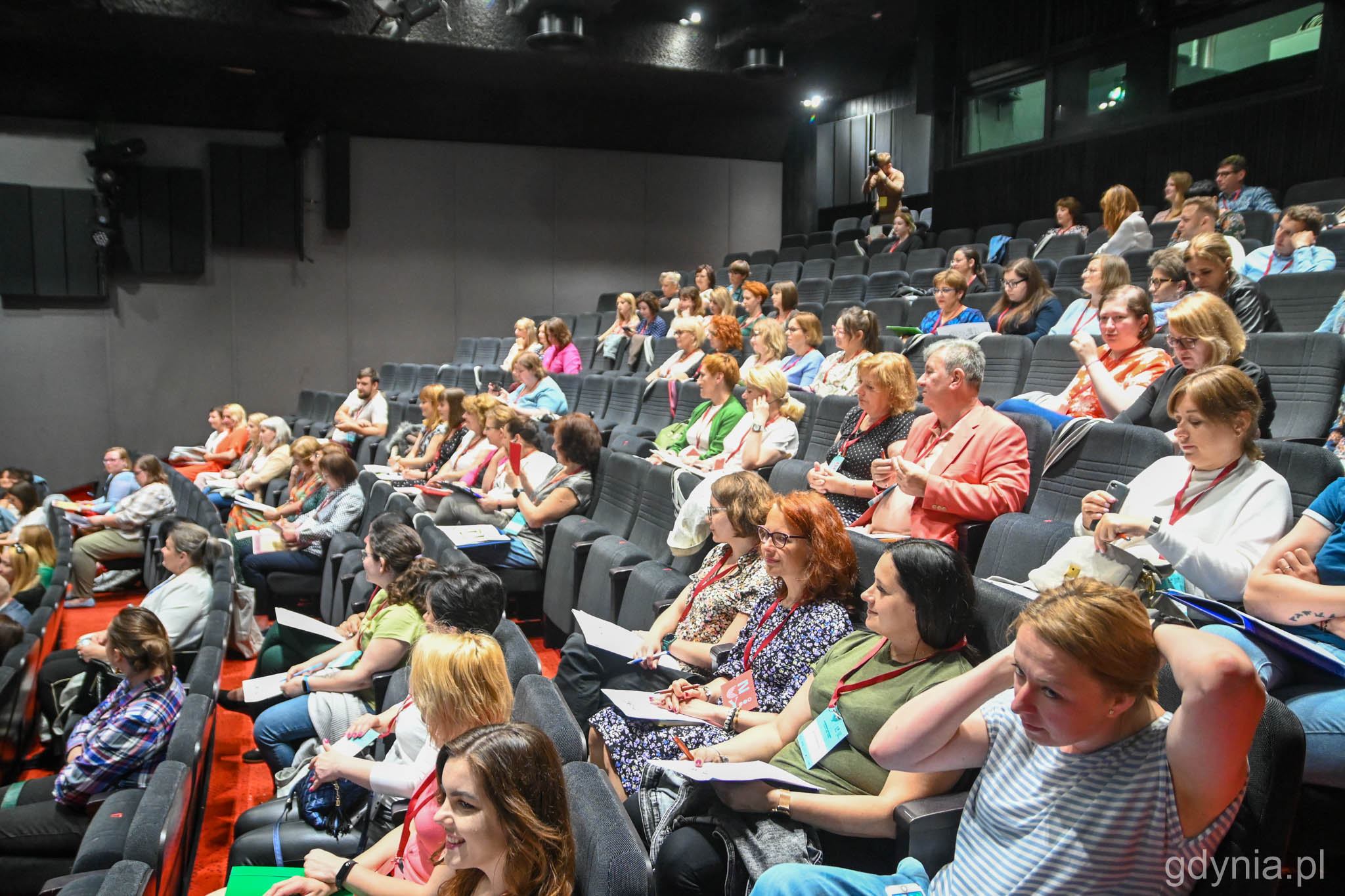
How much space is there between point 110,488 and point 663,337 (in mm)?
3688

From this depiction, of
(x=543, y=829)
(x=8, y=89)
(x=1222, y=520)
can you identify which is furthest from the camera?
(x=8, y=89)

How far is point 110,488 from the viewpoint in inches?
230

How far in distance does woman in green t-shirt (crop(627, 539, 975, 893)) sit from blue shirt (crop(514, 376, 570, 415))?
12.3 ft

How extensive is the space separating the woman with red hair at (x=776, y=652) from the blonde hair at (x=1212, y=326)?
0.99 m

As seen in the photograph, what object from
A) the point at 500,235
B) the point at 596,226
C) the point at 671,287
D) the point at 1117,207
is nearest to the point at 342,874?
the point at 1117,207

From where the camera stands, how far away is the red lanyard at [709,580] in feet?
7.86

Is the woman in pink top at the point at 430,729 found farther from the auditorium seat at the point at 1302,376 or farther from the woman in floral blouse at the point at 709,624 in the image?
the auditorium seat at the point at 1302,376

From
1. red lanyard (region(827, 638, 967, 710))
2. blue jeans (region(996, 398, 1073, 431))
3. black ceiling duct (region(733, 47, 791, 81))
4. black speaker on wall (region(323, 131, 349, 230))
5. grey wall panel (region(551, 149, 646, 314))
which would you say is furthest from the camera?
grey wall panel (region(551, 149, 646, 314))

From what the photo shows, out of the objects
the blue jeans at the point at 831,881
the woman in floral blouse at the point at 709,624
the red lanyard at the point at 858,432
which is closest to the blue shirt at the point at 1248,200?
the red lanyard at the point at 858,432

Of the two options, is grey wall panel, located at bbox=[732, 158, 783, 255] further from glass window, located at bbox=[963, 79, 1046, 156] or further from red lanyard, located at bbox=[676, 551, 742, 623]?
red lanyard, located at bbox=[676, 551, 742, 623]

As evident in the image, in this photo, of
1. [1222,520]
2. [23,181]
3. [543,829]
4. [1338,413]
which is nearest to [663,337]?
[1338,413]

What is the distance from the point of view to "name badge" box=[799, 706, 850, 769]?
1590 mm

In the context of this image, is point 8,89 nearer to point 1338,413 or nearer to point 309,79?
point 309,79

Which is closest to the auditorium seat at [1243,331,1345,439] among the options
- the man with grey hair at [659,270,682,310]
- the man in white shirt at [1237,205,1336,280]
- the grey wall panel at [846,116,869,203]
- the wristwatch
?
the man in white shirt at [1237,205,1336,280]
